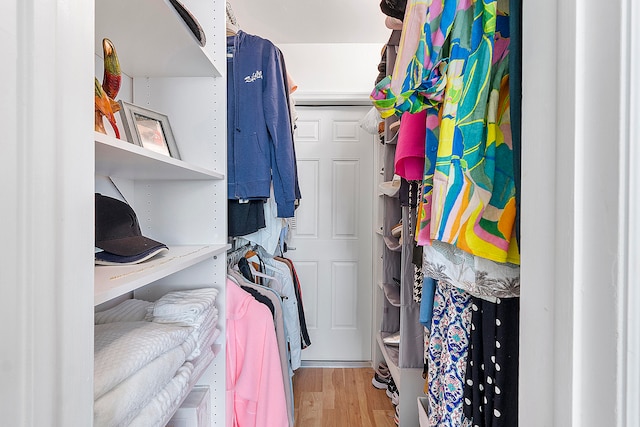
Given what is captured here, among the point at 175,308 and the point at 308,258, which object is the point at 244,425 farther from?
the point at 308,258

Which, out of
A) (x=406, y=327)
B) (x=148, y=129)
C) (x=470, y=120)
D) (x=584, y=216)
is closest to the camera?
(x=584, y=216)

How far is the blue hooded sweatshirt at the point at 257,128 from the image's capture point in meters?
1.30

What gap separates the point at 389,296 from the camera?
5.84 ft

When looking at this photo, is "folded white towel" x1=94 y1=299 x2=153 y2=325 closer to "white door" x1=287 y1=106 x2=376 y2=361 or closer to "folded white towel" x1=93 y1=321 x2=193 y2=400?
"folded white towel" x1=93 y1=321 x2=193 y2=400

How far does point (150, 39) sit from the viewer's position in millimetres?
863

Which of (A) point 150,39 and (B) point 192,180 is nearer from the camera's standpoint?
(A) point 150,39

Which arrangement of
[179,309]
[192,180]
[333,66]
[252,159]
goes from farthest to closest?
[333,66]
[252,159]
[192,180]
[179,309]

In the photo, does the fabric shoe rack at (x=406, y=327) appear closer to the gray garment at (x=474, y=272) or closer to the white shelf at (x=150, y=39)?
the gray garment at (x=474, y=272)

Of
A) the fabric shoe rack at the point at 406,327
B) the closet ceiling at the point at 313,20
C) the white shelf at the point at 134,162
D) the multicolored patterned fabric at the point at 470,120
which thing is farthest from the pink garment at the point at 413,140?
the closet ceiling at the point at 313,20

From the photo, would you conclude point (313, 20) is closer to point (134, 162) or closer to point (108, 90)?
point (108, 90)

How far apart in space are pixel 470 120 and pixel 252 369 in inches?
43.3

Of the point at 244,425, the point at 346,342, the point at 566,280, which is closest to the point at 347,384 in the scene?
the point at 346,342

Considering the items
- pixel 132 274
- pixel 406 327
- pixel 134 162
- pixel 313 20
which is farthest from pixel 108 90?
pixel 313 20

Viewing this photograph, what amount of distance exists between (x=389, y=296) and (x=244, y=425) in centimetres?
95
